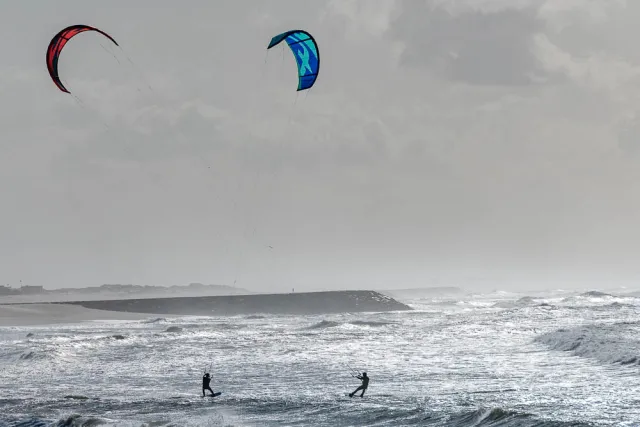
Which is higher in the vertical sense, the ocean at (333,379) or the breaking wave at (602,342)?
the breaking wave at (602,342)

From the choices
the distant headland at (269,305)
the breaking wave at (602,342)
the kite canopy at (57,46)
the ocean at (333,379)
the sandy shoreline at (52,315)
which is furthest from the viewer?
the distant headland at (269,305)

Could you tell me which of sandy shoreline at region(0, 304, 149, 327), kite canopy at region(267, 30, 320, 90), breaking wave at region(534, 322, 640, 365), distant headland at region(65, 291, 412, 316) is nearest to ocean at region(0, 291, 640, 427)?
breaking wave at region(534, 322, 640, 365)

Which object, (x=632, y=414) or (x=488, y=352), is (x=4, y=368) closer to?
(x=488, y=352)

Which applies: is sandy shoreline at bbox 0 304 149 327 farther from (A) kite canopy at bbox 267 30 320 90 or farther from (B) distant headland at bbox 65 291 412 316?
(A) kite canopy at bbox 267 30 320 90

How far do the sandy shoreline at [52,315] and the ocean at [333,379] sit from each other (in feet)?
80.8

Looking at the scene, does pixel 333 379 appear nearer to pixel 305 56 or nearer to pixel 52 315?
pixel 305 56

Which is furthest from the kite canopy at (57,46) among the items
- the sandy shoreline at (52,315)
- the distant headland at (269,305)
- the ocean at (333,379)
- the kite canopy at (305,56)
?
the distant headland at (269,305)

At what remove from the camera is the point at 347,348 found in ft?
106

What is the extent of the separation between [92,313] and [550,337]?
2070 inches

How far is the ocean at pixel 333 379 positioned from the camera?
16828mm

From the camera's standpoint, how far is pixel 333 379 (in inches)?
893

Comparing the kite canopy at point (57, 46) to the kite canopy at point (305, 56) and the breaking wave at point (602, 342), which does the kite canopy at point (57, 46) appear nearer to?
the kite canopy at point (305, 56)

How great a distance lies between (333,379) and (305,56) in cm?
930

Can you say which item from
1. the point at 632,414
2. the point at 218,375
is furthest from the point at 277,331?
the point at 632,414
